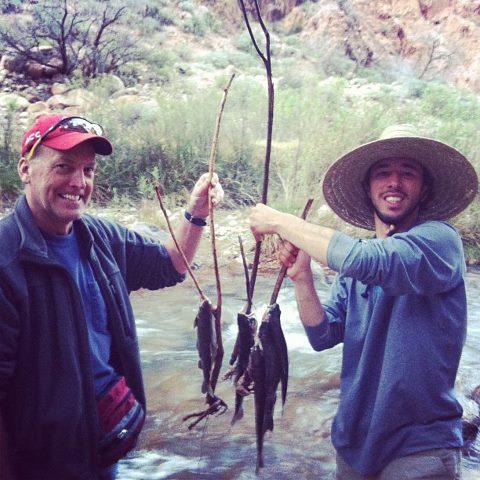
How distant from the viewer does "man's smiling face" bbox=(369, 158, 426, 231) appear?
2.04 meters

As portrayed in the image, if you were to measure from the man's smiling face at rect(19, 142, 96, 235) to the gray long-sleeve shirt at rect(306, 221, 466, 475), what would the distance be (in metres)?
0.89

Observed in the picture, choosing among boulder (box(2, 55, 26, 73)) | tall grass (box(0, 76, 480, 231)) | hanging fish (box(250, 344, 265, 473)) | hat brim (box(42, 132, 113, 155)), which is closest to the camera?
hanging fish (box(250, 344, 265, 473))

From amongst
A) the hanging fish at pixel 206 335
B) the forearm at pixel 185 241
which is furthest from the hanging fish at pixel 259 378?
the forearm at pixel 185 241

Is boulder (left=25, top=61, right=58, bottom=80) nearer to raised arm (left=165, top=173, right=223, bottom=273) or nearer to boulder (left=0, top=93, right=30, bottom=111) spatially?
boulder (left=0, top=93, right=30, bottom=111)

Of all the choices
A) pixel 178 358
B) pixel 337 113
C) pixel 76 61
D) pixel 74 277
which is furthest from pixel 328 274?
pixel 76 61

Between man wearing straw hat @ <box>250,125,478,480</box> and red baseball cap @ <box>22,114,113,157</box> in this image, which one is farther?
red baseball cap @ <box>22,114,113,157</box>

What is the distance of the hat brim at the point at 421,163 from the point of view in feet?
6.79

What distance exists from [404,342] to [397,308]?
0.12 metres

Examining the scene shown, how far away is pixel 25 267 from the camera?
1770 mm

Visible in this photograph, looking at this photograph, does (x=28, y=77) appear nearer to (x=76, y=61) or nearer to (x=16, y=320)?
(x=76, y=61)

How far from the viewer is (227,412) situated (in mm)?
3824

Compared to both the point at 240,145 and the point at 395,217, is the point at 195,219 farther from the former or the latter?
the point at 240,145

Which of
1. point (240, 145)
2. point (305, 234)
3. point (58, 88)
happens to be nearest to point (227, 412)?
point (305, 234)

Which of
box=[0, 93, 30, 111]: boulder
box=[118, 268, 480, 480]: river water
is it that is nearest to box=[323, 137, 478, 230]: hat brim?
box=[118, 268, 480, 480]: river water
